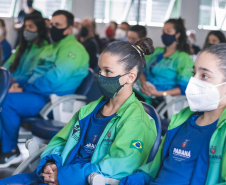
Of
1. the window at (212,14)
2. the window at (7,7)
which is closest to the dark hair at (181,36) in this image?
the window at (7,7)

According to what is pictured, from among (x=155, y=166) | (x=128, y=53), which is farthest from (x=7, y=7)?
(x=155, y=166)

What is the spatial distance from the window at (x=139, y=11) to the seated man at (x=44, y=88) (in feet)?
27.7

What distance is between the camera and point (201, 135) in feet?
5.18

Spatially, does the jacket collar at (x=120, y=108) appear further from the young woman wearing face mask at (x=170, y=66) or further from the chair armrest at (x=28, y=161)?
the young woman wearing face mask at (x=170, y=66)

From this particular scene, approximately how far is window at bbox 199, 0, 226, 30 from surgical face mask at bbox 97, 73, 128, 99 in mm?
11209

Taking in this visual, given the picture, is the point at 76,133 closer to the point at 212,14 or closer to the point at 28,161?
the point at 28,161

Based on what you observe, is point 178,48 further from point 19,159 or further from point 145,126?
point 145,126

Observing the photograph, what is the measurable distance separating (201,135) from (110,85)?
59cm

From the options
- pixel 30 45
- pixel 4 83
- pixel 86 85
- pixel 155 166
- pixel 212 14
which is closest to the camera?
pixel 155 166

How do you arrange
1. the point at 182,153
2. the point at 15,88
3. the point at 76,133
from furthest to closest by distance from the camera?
the point at 15,88
the point at 76,133
the point at 182,153

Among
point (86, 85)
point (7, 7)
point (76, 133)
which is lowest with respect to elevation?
point (86, 85)

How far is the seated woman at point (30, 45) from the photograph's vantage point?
4.45m

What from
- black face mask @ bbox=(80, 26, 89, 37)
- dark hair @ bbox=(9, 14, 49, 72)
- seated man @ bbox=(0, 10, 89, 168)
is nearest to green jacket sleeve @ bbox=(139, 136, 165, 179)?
seated man @ bbox=(0, 10, 89, 168)

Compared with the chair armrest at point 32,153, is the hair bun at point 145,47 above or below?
above
